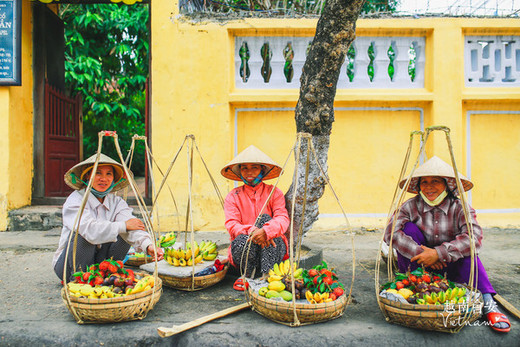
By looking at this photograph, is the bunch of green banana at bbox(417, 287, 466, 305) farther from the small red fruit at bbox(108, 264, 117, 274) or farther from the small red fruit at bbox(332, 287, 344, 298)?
the small red fruit at bbox(108, 264, 117, 274)

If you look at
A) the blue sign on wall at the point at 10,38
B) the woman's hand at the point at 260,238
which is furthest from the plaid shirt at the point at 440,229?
the blue sign on wall at the point at 10,38

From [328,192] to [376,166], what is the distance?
0.76 m

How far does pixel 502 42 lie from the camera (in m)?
5.59

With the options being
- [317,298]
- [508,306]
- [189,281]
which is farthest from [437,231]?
[189,281]

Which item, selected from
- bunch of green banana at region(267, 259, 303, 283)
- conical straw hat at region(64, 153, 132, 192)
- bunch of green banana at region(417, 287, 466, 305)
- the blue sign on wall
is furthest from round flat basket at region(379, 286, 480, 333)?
the blue sign on wall

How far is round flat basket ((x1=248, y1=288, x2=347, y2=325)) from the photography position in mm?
2375

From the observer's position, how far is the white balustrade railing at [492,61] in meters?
5.57

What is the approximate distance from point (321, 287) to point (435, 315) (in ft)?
2.12

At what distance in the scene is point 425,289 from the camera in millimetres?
2398

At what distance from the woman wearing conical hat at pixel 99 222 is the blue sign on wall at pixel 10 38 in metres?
3.30

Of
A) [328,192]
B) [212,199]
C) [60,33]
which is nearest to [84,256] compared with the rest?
[212,199]

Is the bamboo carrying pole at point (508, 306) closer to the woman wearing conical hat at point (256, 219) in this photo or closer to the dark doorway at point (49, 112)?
the woman wearing conical hat at point (256, 219)

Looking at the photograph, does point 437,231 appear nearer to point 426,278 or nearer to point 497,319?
point 426,278

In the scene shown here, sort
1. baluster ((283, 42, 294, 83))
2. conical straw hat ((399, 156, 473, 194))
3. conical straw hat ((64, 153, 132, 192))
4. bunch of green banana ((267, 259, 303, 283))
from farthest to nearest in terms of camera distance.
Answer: baluster ((283, 42, 294, 83))
conical straw hat ((64, 153, 132, 192))
conical straw hat ((399, 156, 473, 194))
bunch of green banana ((267, 259, 303, 283))
